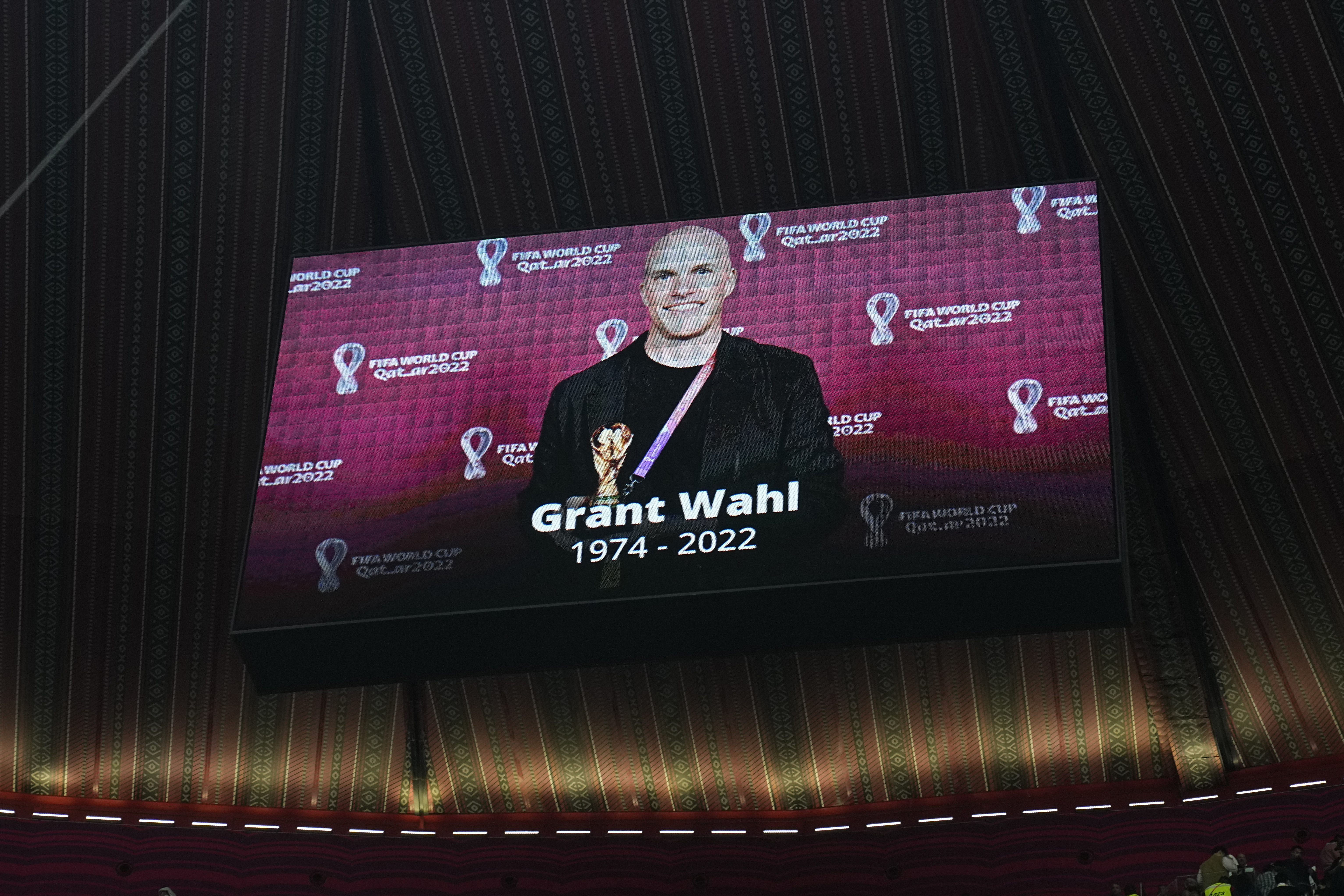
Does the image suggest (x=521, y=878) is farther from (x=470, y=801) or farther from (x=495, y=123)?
(x=495, y=123)

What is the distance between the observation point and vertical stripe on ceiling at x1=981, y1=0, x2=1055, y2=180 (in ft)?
26.6

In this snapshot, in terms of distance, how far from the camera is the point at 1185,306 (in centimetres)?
853

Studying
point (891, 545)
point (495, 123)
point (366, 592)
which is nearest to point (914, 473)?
point (891, 545)

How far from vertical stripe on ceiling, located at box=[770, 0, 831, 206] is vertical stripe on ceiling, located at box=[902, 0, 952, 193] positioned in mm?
482

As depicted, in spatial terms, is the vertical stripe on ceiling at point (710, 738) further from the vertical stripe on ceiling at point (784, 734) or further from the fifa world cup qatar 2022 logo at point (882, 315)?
the fifa world cup qatar 2022 logo at point (882, 315)

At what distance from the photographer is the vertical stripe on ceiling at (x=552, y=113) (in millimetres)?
8352

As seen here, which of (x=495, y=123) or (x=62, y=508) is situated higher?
(x=495, y=123)

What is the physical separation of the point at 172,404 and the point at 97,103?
1.76 meters

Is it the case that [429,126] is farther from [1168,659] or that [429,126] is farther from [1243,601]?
[1243,601]

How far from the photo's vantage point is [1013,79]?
821cm

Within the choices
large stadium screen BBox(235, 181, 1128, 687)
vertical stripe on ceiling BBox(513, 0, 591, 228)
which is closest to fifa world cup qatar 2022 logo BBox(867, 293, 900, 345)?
large stadium screen BBox(235, 181, 1128, 687)

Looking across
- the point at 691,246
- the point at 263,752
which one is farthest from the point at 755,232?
the point at 263,752

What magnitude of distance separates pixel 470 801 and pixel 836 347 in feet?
13.6

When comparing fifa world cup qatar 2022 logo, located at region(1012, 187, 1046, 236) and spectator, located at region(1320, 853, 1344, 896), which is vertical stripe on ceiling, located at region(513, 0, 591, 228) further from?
spectator, located at region(1320, 853, 1344, 896)
